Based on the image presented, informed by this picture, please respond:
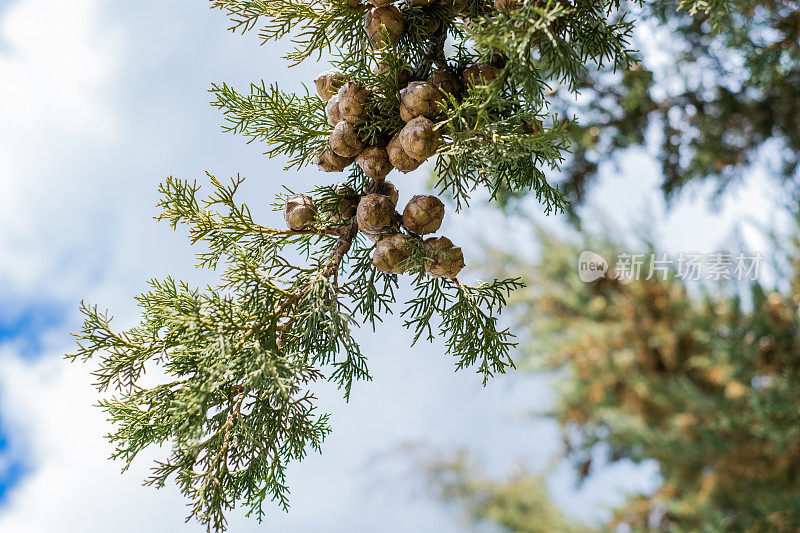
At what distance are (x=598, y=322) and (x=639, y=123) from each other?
4.33 ft

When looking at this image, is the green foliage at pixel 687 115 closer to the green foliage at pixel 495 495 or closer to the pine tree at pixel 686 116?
the pine tree at pixel 686 116

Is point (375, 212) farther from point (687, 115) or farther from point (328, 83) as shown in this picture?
point (687, 115)

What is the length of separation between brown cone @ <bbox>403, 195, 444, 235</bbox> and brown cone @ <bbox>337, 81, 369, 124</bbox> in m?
0.06

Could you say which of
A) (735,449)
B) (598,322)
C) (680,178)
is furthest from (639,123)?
(598,322)

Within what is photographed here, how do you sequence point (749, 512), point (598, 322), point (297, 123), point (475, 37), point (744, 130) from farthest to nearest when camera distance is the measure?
point (598, 322) < point (749, 512) < point (744, 130) < point (297, 123) < point (475, 37)

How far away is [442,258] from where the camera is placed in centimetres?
36

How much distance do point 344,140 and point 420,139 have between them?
56 mm

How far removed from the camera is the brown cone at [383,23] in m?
0.36

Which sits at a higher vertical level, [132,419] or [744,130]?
[744,130]

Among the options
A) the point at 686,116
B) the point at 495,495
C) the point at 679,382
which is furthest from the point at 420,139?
the point at 495,495

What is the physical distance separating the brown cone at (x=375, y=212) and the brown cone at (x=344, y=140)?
1.2 inches

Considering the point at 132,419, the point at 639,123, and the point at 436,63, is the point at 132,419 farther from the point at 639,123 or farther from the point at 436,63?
the point at 639,123

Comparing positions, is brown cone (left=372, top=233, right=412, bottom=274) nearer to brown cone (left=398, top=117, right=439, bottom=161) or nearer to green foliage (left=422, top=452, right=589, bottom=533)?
brown cone (left=398, top=117, right=439, bottom=161)

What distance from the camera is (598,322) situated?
2.24 metres
